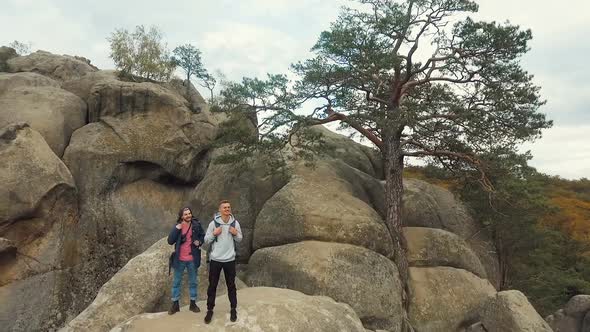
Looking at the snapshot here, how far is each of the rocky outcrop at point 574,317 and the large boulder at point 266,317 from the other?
1637cm

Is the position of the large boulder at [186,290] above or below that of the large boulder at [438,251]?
below

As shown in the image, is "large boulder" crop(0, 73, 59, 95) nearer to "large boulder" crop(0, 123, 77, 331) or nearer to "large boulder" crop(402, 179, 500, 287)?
"large boulder" crop(0, 123, 77, 331)

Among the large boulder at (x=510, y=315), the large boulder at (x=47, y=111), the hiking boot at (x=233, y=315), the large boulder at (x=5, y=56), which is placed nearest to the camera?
the hiking boot at (x=233, y=315)

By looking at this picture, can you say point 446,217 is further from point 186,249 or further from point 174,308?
point 174,308

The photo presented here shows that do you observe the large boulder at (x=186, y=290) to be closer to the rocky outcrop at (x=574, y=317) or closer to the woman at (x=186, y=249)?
the woman at (x=186, y=249)

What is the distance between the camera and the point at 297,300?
11.4m

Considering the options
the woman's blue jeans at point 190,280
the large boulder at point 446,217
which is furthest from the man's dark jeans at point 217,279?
the large boulder at point 446,217

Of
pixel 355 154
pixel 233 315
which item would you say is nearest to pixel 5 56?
pixel 355 154

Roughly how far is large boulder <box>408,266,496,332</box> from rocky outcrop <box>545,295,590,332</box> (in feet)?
22.7

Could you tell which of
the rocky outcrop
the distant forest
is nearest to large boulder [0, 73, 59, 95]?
the distant forest

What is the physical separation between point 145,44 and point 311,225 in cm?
2196

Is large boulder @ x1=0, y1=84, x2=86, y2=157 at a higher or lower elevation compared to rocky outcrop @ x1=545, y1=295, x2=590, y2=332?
higher

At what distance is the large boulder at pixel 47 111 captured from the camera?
2133 cm

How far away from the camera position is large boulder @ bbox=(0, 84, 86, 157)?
70.0 ft
